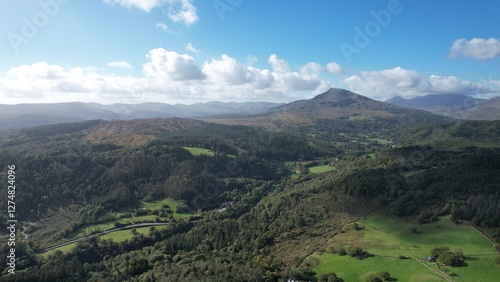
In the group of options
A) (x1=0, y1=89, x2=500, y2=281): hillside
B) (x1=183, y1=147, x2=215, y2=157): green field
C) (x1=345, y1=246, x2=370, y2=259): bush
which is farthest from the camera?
(x1=183, y1=147, x2=215, y2=157): green field

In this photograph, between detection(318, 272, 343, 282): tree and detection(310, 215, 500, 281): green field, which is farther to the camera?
detection(310, 215, 500, 281): green field

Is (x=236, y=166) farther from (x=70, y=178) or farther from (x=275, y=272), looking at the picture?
(x=275, y=272)

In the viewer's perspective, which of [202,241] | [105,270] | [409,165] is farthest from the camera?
[409,165]

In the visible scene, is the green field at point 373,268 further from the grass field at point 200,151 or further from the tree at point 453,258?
the grass field at point 200,151

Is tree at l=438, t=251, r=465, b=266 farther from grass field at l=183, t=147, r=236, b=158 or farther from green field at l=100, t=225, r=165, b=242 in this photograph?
grass field at l=183, t=147, r=236, b=158

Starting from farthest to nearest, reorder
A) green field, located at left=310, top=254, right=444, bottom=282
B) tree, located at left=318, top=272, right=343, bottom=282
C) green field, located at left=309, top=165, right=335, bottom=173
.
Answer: green field, located at left=309, top=165, right=335, bottom=173 < tree, located at left=318, top=272, right=343, bottom=282 < green field, located at left=310, top=254, right=444, bottom=282

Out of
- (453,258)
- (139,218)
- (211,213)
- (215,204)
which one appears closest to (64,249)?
(139,218)

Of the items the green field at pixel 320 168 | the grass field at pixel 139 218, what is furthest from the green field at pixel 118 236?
the green field at pixel 320 168

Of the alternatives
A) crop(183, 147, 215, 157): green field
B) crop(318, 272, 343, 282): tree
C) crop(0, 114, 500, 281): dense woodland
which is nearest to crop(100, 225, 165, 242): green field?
crop(0, 114, 500, 281): dense woodland

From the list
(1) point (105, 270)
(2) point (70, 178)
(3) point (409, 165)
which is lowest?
(1) point (105, 270)

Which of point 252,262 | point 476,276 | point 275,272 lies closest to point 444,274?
point 476,276
